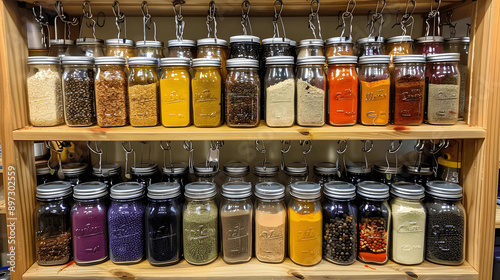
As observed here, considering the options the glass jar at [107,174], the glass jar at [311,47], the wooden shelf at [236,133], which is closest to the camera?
the wooden shelf at [236,133]

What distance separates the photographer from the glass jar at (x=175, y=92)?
0.98 m

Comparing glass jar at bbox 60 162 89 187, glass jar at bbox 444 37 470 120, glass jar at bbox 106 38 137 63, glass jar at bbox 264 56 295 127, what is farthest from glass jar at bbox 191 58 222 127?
glass jar at bbox 444 37 470 120

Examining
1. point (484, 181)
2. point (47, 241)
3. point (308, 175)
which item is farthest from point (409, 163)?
point (47, 241)

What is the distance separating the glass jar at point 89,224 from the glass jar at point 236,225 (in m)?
0.35

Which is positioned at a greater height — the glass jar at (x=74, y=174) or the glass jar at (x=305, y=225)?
the glass jar at (x=74, y=174)

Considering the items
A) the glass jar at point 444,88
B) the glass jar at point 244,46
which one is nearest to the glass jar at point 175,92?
the glass jar at point 244,46

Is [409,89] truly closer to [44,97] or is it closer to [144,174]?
[144,174]

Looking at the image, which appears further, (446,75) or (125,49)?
(125,49)

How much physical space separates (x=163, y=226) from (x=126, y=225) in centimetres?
11

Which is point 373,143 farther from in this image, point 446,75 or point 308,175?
point 446,75

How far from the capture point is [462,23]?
119cm

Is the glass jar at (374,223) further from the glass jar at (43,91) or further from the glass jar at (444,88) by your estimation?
the glass jar at (43,91)

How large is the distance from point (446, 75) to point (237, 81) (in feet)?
1.95

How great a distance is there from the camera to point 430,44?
1098 mm
